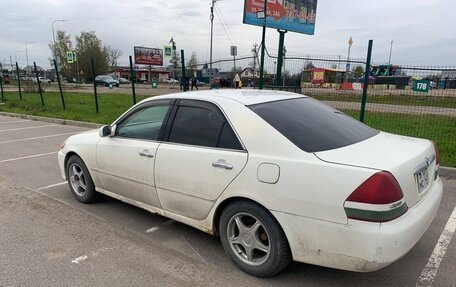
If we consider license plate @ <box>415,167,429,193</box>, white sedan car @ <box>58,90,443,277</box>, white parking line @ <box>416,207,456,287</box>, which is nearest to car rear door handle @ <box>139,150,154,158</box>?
white sedan car @ <box>58,90,443,277</box>

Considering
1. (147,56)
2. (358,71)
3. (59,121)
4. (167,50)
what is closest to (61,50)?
(147,56)

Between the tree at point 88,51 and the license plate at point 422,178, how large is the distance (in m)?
69.3

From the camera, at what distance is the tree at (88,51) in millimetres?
66250

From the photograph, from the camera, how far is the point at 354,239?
2533 mm

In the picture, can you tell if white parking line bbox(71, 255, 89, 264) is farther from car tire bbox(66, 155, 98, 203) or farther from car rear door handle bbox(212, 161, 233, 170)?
car rear door handle bbox(212, 161, 233, 170)

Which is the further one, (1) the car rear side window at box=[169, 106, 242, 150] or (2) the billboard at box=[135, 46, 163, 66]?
(2) the billboard at box=[135, 46, 163, 66]

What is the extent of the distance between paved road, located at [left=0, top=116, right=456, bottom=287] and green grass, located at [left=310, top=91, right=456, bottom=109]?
Result: 413 cm

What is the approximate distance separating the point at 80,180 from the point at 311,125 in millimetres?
3232

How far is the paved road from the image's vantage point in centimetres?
313

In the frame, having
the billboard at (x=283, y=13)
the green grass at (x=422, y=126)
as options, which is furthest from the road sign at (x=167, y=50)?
the green grass at (x=422, y=126)

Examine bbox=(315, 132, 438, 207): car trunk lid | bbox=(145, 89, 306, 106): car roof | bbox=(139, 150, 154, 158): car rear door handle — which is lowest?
bbox=(139, 150, 154, 158): car rear door handle

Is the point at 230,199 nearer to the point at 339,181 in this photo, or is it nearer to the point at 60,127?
the point at 339,181

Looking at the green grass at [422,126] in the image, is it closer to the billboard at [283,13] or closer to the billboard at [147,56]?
the billboard at [283,13]

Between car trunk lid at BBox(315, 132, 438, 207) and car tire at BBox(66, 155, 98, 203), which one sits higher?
car trunk lid at BBox(315, 132, 438, 207)
